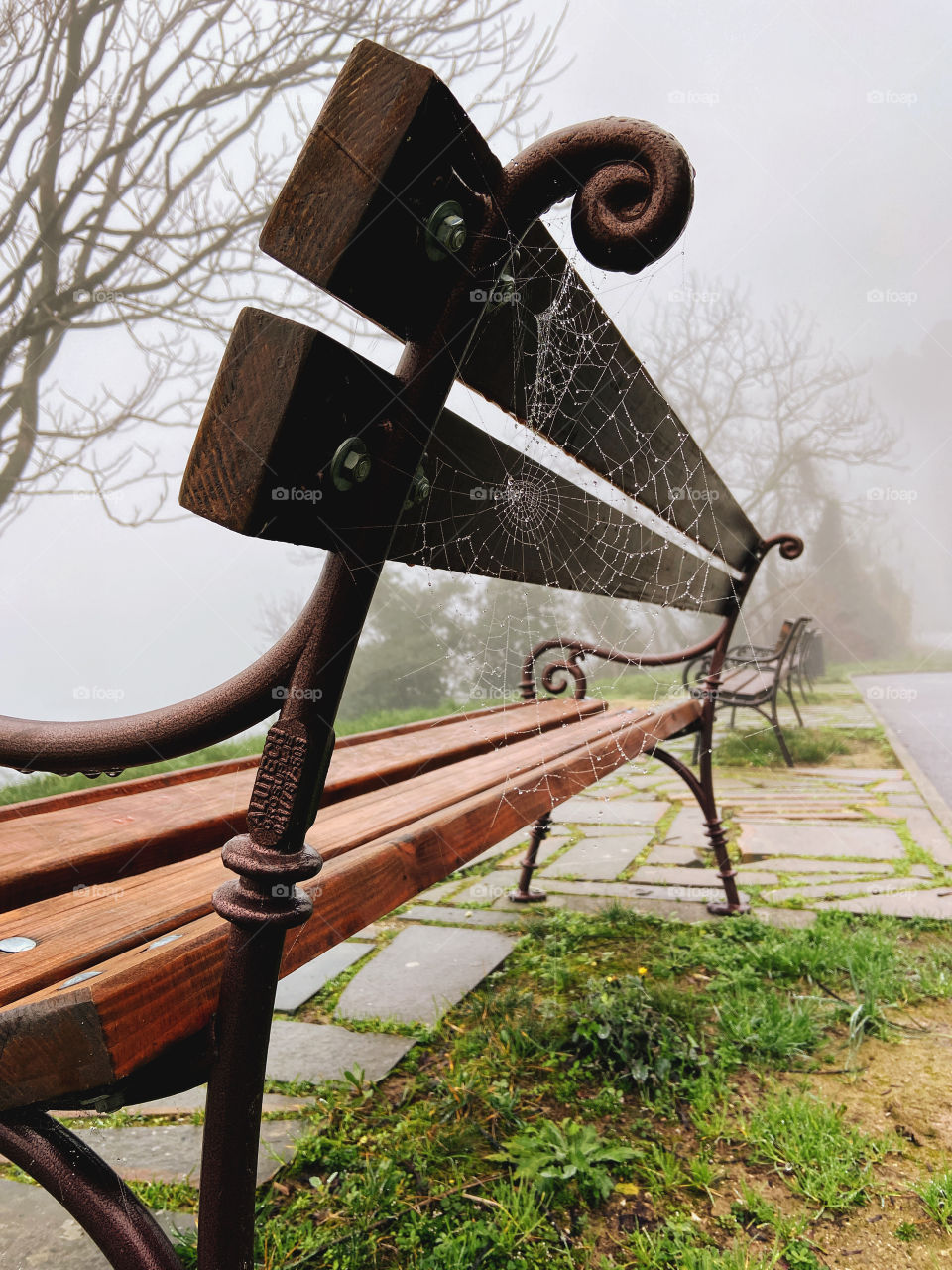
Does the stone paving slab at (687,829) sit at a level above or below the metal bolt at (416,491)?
below

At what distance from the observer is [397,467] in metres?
0.67

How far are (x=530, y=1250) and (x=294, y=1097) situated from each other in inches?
24.4

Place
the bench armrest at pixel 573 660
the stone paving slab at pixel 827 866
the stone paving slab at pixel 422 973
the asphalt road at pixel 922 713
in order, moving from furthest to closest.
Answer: the asphalt road at pixel 922 713
the stone paving slab at pixel 827 866
the bench armrest at pixel 573 660
the stone paving slab at pixel 422 973

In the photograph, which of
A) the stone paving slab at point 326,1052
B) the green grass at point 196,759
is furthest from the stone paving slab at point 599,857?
the stone paving slab at point 326,1052

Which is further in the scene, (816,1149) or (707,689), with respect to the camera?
(707,689)

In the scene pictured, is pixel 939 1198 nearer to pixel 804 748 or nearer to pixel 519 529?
pixel 519 529

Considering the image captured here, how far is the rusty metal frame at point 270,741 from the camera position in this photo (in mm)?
654

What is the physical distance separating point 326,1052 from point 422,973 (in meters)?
0.48

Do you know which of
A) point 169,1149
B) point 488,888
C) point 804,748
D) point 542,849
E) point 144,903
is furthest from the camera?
point 804,748

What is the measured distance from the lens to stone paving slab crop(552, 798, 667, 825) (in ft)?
14.1

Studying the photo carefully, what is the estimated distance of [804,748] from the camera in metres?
6.14

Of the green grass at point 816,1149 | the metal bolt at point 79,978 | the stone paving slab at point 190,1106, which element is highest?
the metal bolt at point 79,978

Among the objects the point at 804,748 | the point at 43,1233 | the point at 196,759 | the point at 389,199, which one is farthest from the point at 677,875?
the point at 196,759

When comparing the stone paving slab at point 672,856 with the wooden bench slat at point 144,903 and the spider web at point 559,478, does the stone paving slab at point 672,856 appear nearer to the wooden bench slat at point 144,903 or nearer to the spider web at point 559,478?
the spider web at point 559,478
